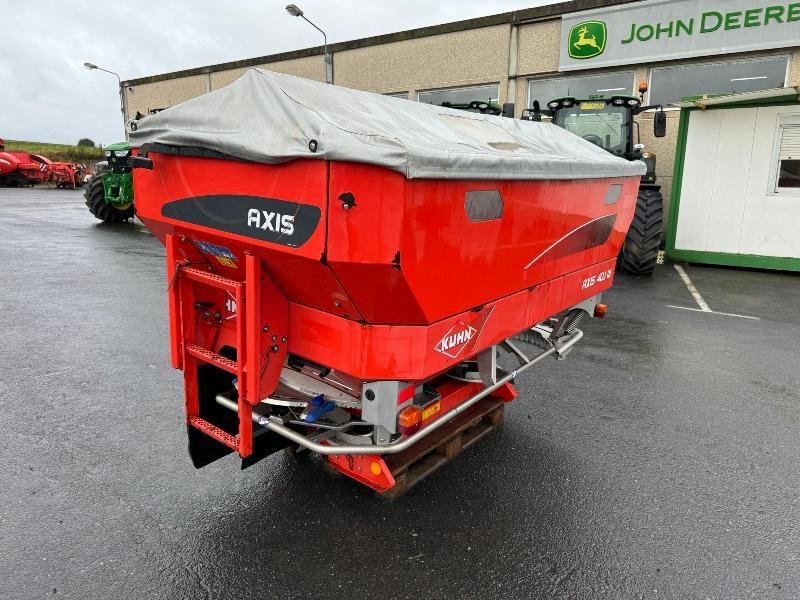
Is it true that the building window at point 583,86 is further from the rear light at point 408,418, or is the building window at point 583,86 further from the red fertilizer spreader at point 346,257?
the rear light at point 408,418

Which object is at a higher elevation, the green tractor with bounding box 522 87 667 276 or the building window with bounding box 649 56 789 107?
the building window with bounding box 649 56 789 107

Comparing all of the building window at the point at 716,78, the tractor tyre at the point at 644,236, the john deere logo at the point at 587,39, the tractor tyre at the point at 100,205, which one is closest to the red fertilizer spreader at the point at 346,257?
the tractor tyre at the point at 644,236

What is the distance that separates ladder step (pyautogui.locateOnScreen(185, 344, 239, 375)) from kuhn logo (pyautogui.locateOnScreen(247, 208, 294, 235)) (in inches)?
26.2

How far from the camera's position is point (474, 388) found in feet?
10.9

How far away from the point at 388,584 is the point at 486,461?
3.96 ft

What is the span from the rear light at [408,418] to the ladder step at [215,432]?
Result: 2.58ft

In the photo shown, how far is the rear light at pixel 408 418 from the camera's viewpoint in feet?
8.48

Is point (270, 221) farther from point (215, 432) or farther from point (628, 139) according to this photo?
point (628, 139)

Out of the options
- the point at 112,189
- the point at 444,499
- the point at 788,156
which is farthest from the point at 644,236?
the point at 112,189

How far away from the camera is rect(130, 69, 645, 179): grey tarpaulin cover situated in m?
2.01

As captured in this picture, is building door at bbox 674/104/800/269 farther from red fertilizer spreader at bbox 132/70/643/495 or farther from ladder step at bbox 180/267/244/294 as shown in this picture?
ladder step at bbox 180/267/244/294

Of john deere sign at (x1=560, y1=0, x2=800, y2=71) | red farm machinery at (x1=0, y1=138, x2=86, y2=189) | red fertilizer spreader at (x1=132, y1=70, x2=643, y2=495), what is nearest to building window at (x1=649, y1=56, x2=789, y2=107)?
john deere sign at (x1=560, y1=0, x2=800, y2=71)

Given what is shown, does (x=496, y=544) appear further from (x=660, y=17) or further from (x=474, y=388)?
(x=660, y=17)

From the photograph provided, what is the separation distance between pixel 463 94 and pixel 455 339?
569 inches
